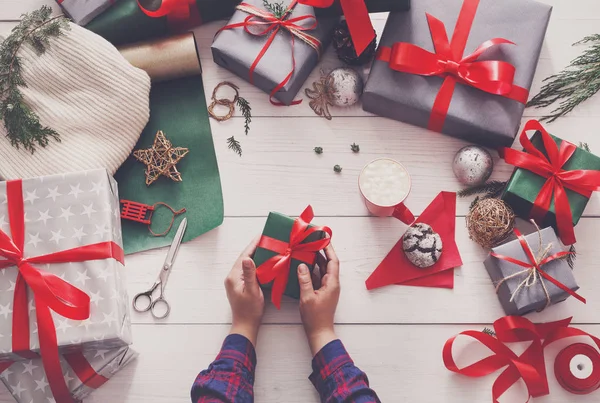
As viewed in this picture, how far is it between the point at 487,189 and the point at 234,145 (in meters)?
0.58

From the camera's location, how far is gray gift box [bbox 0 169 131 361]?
967 millimetres

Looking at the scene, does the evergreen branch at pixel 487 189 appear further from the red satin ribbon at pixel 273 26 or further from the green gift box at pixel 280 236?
the red satin ribbon at pixel 273 26

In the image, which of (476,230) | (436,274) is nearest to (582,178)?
(476,230)

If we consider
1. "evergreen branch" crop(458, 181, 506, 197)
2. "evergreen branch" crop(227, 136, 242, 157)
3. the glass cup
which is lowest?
"evergreen branch" crop(458, 181, 506, 197)

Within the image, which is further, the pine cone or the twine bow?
the pine cone

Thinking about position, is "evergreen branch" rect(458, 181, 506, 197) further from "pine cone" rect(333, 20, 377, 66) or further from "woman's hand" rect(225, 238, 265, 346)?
"woman's hand" rect(225, 238, 265, 346)

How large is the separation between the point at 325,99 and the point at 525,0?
18.7 inches

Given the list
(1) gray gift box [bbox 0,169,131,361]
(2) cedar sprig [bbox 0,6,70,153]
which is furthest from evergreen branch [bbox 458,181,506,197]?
(2) cedar sprig [bbox 0,6,70,153]

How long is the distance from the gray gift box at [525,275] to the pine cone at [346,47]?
51 cm

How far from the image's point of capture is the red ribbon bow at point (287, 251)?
1.03 m

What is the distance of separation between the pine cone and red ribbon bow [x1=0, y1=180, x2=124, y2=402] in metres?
0.64

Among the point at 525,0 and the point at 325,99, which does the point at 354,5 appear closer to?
the point at 325,99

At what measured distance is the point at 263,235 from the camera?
41.7 inches

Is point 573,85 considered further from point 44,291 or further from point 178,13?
point 44,291
